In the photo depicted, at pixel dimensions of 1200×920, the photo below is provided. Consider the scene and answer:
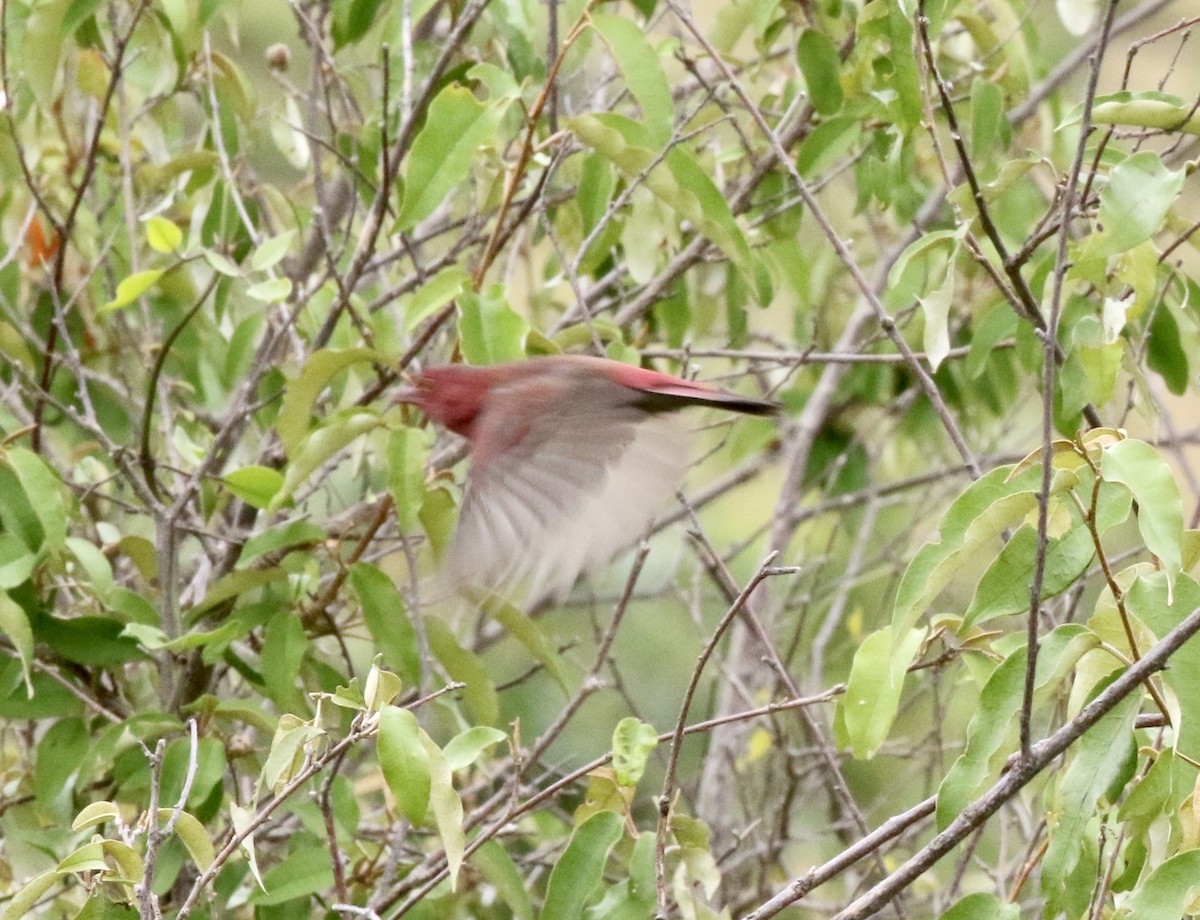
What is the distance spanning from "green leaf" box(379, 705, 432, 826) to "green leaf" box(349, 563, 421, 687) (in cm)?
72

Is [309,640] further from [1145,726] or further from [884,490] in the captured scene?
[884,490]

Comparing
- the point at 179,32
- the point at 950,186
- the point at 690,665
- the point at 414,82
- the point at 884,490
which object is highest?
the point at 179,32

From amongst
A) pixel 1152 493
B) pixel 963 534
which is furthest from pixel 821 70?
pixel 1152 493

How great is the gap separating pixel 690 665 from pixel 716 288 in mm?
1731

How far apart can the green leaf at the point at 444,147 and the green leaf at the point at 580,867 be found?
0.92 m

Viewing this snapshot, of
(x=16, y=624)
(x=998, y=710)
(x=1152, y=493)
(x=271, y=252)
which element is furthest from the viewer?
(x=271, y=252)

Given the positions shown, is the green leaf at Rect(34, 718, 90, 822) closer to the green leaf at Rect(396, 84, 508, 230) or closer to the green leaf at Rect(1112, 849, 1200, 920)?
the green leaf at Rect(396, 84, 508, 230)

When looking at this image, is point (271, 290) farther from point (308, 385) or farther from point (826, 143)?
point (826, 143)

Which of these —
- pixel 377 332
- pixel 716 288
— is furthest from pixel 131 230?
pixel 716 288

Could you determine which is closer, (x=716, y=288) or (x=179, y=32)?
(x=179, y=32)

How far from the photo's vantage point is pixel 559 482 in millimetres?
2695

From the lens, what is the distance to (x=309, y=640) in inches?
103

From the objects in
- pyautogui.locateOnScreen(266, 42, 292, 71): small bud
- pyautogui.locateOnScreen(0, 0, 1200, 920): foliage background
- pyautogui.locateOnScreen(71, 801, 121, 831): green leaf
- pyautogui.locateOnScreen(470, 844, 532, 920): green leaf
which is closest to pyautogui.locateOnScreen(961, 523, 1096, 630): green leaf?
pyautogui.locateOnScreen(0, 0, 1200, 920): foliage background

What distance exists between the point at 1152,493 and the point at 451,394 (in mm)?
1437
